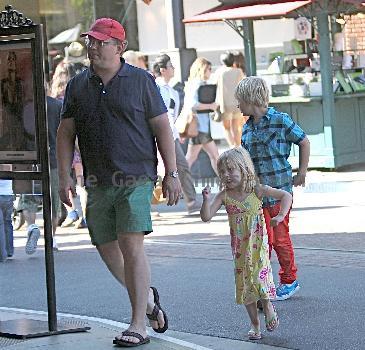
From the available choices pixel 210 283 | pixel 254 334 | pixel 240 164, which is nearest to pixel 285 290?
pixel 210 283

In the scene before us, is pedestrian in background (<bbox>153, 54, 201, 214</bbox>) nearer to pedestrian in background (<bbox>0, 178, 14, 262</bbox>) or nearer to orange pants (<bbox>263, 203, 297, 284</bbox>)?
pedestrian in background (<bbox>0, 178, 14, 262</bbox>)

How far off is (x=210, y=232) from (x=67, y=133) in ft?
18.2

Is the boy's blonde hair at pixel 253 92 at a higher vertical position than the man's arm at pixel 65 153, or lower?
higher

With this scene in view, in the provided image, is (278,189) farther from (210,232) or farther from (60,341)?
(210,232)

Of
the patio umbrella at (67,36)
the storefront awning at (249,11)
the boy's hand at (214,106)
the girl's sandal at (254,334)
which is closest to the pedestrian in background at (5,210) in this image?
the girl's sandal at (254,334)

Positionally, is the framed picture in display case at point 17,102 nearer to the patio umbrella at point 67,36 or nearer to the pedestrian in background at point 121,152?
the pedestrian in background at point 121,152

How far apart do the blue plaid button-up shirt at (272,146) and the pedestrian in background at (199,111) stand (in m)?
7.00

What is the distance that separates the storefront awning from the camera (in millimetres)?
17078

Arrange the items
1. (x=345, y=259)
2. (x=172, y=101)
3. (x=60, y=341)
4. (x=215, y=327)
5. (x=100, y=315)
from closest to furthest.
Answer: (x=60, y=341)
(x=215, y=327)
(x=100, y=315)
(x=345, y=259)
(x=172, y=101)

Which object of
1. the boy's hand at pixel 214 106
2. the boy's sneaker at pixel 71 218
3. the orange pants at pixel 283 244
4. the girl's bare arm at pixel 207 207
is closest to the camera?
the girl's bare arm at pixel 207 207

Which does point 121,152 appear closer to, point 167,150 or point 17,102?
point 167,150

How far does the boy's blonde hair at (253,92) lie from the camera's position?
27.4 ft

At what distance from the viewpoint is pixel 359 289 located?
904cm

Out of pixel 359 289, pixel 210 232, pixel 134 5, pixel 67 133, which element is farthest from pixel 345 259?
pixel 134 5
